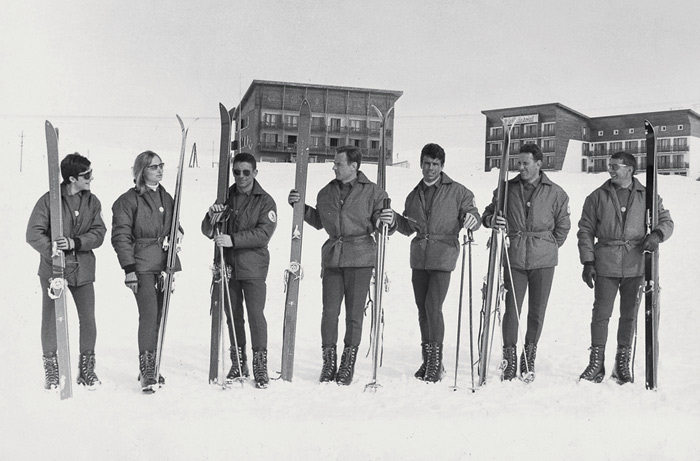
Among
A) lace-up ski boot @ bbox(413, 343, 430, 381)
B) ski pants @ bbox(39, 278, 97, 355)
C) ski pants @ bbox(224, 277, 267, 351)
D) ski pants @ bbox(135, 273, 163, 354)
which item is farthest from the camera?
lace-up ski boot @ bbox(413, 343, 430, 381)

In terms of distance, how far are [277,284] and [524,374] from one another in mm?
4904

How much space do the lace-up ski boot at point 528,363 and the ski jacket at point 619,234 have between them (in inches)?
28.6

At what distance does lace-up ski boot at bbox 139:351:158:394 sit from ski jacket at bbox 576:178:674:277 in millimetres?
2983

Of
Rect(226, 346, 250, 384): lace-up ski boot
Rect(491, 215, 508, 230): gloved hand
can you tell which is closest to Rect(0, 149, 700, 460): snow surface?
Rect(226, 346, 250, 384): lace-up ski boot

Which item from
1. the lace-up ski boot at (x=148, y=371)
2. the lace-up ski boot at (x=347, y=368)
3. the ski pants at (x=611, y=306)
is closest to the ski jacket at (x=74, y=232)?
the lace-up ski boot at (x=148, y=371)

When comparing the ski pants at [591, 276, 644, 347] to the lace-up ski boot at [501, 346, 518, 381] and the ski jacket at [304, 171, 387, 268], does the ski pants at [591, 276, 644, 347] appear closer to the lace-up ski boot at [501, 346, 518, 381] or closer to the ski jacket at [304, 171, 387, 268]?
the lace-up ski boot at [501, 346, 518, 381]

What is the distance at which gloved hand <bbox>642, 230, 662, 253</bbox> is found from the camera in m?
4.14

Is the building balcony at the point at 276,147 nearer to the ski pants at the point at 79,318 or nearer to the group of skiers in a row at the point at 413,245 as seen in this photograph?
the group of skiers in a row at the point at 413,245

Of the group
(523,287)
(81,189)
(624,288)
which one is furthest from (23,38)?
(624,288)

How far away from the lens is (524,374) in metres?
4.33

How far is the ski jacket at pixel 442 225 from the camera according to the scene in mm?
4207

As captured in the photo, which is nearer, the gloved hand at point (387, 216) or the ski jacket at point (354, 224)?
the gloved hand at point (387, 216)

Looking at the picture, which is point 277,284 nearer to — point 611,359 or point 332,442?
point 611,359

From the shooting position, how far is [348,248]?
164 inches
